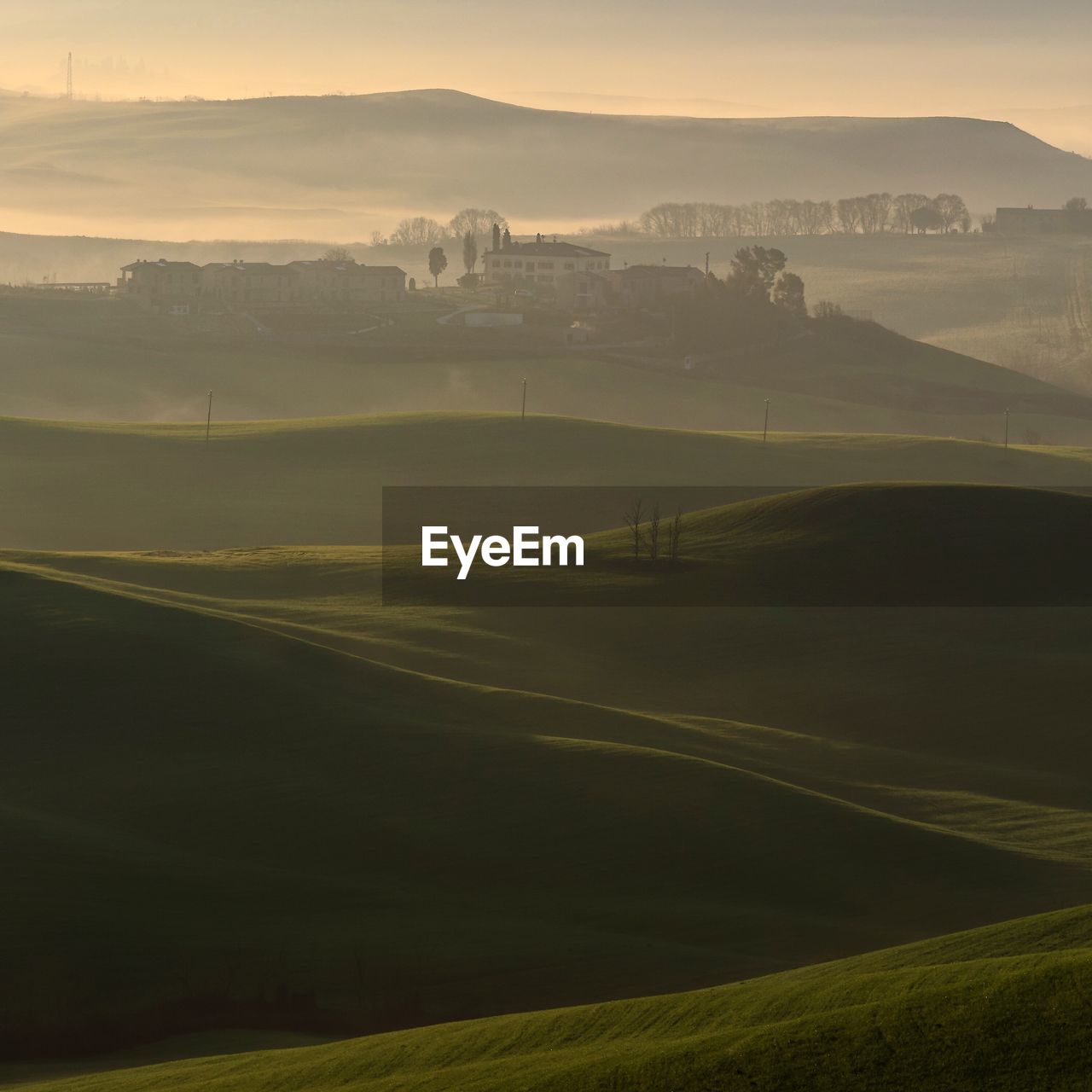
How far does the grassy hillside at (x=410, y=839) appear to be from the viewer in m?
27.2

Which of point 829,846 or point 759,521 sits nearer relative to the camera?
point 829,846

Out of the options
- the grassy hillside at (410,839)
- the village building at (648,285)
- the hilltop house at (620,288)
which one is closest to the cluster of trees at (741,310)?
the village building at (648,285)

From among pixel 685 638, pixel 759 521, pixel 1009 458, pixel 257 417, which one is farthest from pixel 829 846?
pixel 257 417

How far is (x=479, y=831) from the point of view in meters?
33.5

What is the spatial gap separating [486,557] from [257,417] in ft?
317

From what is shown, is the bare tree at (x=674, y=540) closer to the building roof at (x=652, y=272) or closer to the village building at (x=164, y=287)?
the building roof at (x=652, y=272)

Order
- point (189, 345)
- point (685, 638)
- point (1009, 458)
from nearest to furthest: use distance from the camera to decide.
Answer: point (685, 638)
point (1009, 458)
point (189, 345)

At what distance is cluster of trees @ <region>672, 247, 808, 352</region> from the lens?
18200 centimetres

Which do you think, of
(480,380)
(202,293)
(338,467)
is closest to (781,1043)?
(338,467)

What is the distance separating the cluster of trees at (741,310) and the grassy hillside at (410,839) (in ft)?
455

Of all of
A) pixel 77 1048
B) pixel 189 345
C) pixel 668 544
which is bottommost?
pixel 77 1048

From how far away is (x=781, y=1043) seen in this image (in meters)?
14.6

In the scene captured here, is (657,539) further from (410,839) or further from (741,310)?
(741,310)

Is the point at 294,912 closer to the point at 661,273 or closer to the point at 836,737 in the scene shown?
the point at 836,737
